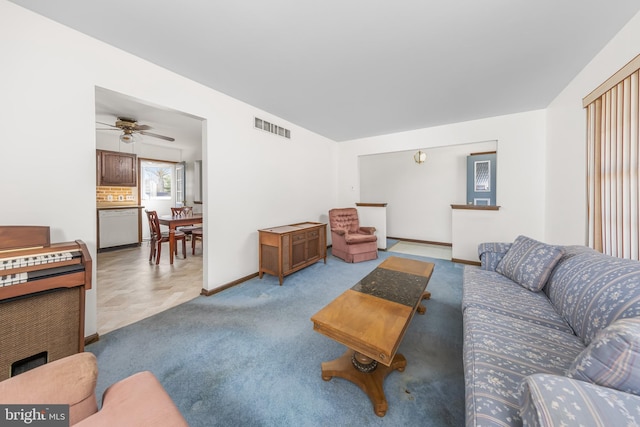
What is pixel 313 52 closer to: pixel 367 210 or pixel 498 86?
pixel 498 86

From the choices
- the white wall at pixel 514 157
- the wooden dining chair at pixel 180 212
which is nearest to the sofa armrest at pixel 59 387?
the wooden dining chair at pixel 180 212

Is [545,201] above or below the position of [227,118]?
below

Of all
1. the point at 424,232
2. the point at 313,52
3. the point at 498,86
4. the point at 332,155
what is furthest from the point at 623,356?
the point at 424,232

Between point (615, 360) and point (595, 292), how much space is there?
775 millimetres

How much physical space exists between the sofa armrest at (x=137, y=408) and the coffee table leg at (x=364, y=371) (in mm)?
1013

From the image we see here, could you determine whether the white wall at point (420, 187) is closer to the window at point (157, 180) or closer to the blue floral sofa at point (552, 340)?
the blue floral sofa at point (552, 340)

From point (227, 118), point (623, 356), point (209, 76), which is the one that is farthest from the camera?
point (227, 118)

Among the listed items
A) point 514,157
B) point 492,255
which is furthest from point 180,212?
point 514,157

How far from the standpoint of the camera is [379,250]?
5.12m

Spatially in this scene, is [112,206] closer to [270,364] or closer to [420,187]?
[270,364]

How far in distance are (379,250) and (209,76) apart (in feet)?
14.3

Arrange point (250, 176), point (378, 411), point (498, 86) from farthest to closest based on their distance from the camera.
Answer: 1. point (250, 176)
2. point (498, 86)
3. point (378, 411)

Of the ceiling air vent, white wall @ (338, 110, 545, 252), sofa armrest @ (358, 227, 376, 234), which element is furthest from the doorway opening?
white wall @ (338, 110, 545, 252)

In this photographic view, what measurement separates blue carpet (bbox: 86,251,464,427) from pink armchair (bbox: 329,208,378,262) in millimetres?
1630
